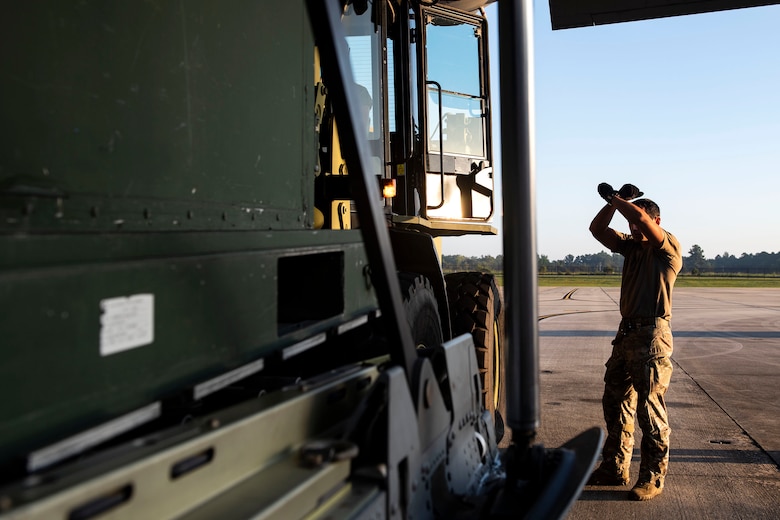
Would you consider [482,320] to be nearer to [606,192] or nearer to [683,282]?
[606,192]

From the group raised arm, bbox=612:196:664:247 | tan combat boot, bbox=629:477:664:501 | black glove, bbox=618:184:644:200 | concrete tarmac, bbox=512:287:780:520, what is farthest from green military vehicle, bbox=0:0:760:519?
black glove, bbox=618:184:644:200

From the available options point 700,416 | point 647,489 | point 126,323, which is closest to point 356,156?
point 126,323

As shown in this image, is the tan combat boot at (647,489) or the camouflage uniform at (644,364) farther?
the camouflage uniform at (644,364)

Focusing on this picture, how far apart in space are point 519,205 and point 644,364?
3.07 meters

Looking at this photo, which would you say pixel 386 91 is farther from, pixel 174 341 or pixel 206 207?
pixel 174 341

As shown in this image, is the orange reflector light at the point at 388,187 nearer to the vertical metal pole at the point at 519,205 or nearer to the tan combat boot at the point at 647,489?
the vertical metal pole at the point at 519,205

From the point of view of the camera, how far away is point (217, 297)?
6.12ft

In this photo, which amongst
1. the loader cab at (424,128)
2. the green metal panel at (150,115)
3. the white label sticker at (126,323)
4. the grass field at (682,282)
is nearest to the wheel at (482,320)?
the loader cab at (424,128)

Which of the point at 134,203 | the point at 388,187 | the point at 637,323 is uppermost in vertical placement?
the point at 388,187

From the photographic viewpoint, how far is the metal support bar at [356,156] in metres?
1.97

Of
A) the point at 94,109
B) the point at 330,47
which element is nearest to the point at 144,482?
the point at 94,109

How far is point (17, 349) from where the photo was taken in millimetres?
1247

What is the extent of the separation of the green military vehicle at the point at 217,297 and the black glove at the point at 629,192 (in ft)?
8.38

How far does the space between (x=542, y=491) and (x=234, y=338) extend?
1.17 m
